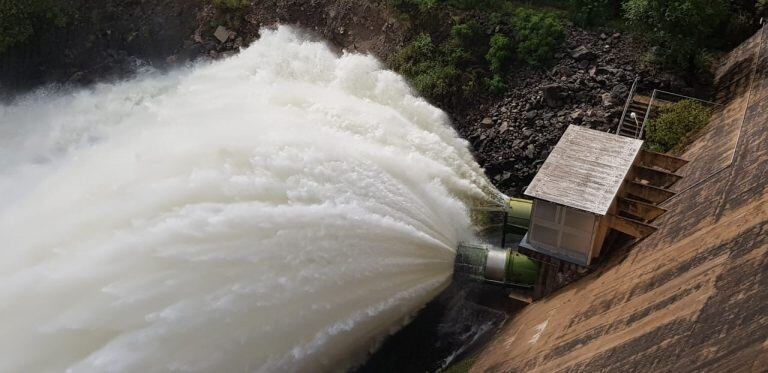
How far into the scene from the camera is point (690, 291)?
11.3 metres

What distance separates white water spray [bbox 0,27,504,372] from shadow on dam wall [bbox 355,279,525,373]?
1.52ft

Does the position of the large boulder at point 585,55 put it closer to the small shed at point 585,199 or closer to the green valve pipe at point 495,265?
the small shed at point 585,199

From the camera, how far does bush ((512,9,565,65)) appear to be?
21641 mm

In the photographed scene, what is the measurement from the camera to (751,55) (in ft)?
61.6

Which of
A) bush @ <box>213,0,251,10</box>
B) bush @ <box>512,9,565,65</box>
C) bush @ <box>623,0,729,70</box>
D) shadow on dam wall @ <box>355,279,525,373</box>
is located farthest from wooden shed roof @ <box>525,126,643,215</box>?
bush @ <box>213,0,251,10</box>

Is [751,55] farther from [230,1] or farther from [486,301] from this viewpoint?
[230,1]

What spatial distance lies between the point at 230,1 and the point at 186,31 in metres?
2.33

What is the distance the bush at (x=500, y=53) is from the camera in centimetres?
2200

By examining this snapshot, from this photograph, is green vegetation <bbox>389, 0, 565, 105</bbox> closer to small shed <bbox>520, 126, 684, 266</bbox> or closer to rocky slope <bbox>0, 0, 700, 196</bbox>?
rocky slope <bbox>0, 0, 700, 196</bbox>

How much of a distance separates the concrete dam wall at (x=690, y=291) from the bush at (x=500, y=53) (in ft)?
23.7

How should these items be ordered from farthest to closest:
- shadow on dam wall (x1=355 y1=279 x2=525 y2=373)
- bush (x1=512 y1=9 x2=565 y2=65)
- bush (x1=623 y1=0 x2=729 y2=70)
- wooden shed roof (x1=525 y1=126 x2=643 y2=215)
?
bush (x1=512 y1=9 x2=565 y2=65) < bush (x1=623 y1=0 x2=729 y2=70) < shadow on dam wall (x1=355 y1=279 x2=525 y2=373) < wooden shed roof (x1=525 y1=126 x2=643 y2=215)

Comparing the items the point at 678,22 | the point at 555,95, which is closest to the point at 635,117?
the point at 555,95

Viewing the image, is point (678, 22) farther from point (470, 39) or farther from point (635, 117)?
point (470, 39)

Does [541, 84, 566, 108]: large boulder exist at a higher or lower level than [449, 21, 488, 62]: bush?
lower
